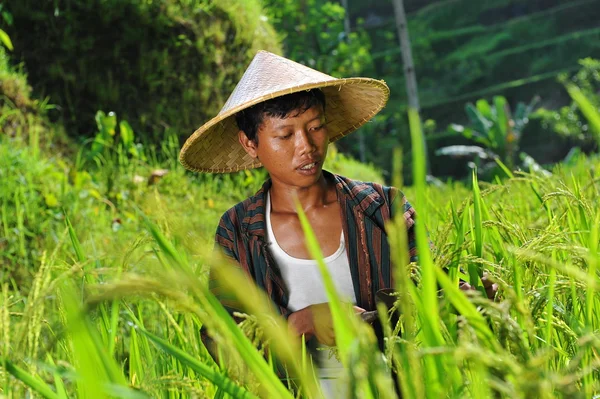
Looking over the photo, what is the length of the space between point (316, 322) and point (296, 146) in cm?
35

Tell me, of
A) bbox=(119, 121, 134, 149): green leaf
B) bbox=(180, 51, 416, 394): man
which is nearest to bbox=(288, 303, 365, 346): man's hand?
bbox=(180, 51, 416, 394): man

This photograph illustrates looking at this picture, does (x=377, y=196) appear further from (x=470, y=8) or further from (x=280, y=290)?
(x=470, y=8)

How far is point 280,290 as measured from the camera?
144 cm

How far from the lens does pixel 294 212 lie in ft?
5.02

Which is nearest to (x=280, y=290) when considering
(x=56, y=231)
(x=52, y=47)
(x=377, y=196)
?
(x=377, y=196)

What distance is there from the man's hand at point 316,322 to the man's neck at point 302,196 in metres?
0.29

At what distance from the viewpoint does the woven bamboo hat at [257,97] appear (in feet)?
4.90

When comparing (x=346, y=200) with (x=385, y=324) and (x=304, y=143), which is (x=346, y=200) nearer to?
(x=304, y=143)

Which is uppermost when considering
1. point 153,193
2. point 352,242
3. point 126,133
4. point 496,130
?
point 126,133

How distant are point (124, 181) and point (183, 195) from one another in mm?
461

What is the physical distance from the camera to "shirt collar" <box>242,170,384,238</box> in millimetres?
1475

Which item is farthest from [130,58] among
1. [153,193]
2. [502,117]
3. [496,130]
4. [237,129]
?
[496,130]

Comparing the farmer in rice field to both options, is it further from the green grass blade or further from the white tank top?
the green grass blade

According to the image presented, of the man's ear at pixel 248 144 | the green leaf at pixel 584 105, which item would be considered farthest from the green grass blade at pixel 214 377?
the man's ear at pixel 248 144
